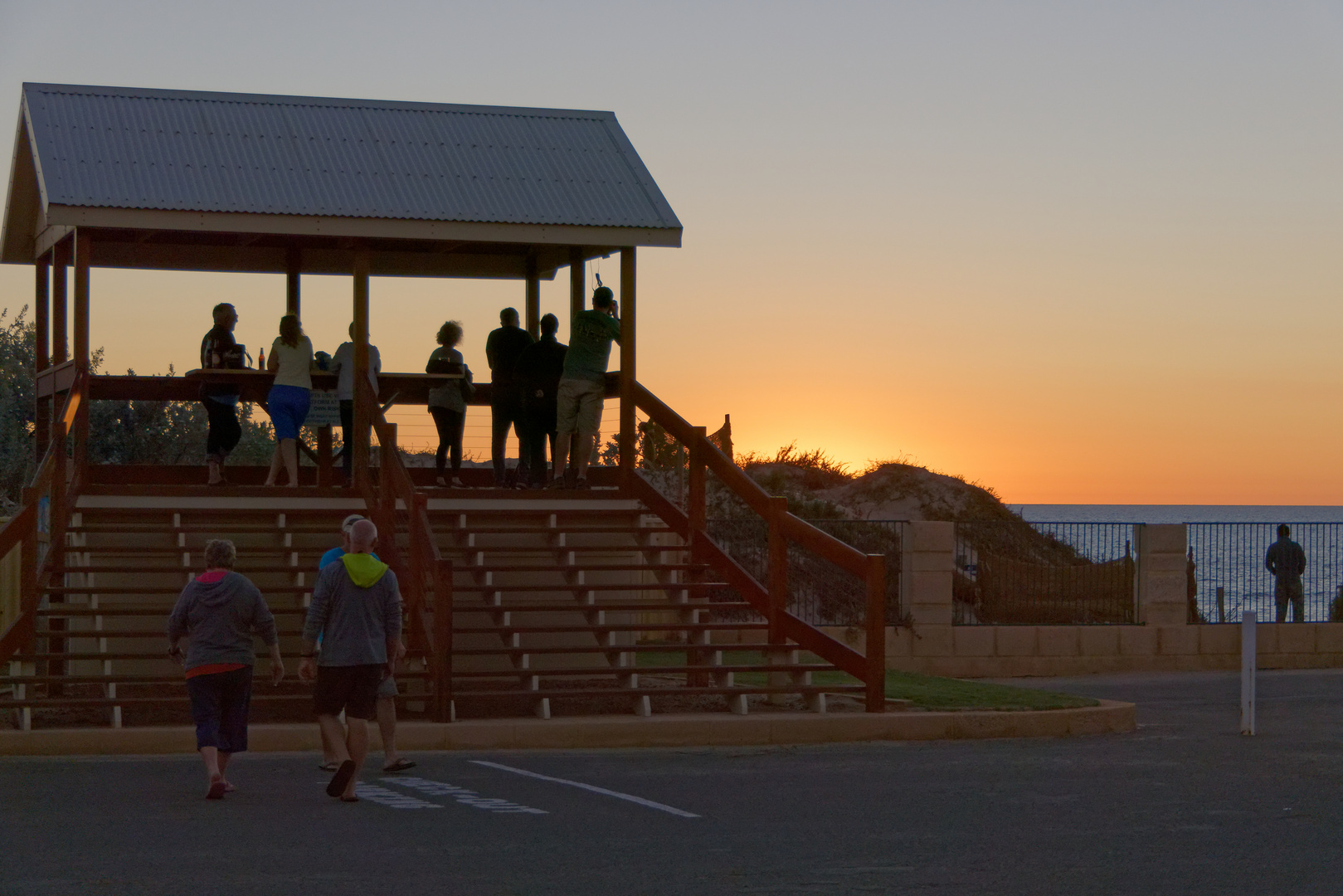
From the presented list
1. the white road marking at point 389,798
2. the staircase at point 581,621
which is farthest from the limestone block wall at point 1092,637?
the white road marking at point 389,798

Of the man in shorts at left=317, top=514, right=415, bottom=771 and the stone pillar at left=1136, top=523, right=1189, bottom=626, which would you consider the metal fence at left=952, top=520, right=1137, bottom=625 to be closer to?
the stone pillar at left=1136, top=523, right=1189, bottom=626

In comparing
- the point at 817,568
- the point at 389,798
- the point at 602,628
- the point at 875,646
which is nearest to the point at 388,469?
the point at 602,628

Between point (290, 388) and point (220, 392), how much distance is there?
2.71 feet

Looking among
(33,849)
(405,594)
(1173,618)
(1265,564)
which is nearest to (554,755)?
(405,594)

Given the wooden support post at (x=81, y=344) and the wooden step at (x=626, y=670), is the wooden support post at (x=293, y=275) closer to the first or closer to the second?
the wooden support post at (x=81, y=344)

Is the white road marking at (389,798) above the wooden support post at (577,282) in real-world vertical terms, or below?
below

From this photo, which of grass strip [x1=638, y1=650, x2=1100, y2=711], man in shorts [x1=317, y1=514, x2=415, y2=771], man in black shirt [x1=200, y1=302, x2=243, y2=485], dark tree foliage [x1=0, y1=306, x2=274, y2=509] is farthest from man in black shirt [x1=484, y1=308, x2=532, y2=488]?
dark tree foliage [x1=0, y1=306, x2=274, y2=509]

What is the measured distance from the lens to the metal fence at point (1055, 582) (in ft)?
81.1

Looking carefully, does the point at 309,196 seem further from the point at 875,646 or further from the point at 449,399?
the point at 875,646

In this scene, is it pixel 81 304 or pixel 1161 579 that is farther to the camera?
pixel 1161 579

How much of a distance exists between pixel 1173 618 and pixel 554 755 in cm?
1356

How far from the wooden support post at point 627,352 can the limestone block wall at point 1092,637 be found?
6.20 metres

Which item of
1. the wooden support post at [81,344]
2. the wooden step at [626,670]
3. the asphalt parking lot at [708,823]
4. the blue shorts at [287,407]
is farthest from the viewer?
the blue shorts at [287,407]

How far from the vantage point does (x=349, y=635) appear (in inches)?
407
